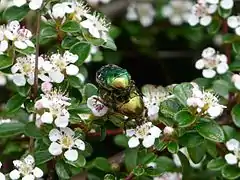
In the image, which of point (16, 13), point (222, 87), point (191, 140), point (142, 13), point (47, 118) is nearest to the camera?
point (47, 118)

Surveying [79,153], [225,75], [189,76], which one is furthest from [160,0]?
[79,153]

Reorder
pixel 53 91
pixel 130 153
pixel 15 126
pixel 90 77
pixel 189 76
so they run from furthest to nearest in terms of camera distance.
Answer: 1. pixel 189 76
2. pixel 90 77
3. pixel 130 153
4. pixel 15 126
5. pixel 53 91

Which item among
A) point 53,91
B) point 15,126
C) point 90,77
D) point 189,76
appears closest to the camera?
point 53,91

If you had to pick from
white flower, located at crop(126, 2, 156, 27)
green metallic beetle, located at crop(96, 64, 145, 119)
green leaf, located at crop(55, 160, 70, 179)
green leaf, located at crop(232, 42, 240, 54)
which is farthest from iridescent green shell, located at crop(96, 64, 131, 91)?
white flower, located at crop(126, 2, 156, 27)

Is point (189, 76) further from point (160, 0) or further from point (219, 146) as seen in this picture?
point (219, 146)

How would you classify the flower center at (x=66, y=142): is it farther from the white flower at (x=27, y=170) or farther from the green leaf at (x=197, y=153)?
the green leaf at (x=197, y=153)

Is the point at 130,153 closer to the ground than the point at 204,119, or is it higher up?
closer to the ground

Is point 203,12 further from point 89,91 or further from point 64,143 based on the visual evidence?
point 64,143

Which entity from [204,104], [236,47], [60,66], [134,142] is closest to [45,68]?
[60,66]

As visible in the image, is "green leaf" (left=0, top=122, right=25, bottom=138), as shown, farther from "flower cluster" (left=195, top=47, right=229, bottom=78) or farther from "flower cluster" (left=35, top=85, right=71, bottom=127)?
"flower cluster" (left=195, top=47, right=229, bottom=78)
